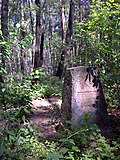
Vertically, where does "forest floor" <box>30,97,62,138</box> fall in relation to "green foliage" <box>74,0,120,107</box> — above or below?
below

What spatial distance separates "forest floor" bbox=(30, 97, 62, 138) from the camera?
473 cm

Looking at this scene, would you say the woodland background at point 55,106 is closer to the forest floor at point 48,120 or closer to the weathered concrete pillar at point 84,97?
the forest floor at point 48,120

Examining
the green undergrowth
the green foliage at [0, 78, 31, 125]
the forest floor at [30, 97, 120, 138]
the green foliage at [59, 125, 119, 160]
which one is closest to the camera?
the green undergrowth

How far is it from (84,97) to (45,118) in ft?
4.73

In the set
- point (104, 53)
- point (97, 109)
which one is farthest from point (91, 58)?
point (97, 109)

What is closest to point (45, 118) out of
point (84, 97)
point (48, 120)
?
point (48, 120)

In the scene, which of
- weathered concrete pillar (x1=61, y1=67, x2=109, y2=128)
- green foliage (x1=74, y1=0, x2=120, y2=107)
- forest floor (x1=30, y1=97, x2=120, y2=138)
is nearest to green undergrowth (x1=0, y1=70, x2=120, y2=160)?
forest floor (x1=30, y1=97, x2=120, y2=138)

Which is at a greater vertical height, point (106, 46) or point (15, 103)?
point (106, 46)

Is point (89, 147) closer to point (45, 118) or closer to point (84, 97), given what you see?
point (84, 97)

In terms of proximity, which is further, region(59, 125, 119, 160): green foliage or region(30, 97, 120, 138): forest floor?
region(30, 97, 120, 138): forest floor

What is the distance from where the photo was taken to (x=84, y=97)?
494cm

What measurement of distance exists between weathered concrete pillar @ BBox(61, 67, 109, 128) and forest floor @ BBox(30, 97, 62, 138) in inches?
18.3

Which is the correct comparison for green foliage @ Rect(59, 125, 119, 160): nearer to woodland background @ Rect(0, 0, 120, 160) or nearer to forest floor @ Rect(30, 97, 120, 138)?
woodland background @ Rect(0, 0, 120, 160)

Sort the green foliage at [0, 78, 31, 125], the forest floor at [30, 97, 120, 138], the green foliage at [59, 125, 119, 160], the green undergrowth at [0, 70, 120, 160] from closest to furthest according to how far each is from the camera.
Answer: the green undergrowth at [0, 70, 120, 160], the green foliage at [59, 125, 119, 160], the green foliage at [0, 78, 31, 125], the forest floor at [30, 97, 120, 138]
